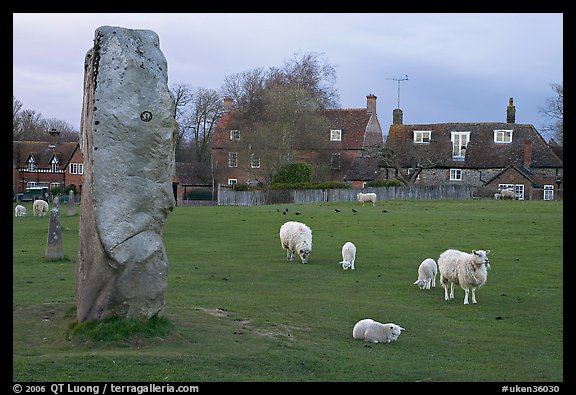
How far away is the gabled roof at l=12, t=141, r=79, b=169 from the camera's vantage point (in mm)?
100750

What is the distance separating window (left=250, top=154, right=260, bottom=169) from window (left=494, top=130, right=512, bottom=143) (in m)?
26.9

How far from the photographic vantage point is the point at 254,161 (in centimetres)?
8875

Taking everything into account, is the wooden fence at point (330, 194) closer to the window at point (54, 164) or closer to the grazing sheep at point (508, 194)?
the grazing sheep at point (508, 194)

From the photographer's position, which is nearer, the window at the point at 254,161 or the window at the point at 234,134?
the window at the point at 254,161

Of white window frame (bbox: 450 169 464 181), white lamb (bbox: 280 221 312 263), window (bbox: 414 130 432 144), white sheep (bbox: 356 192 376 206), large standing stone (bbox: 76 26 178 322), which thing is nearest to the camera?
large standing stone (bbox: 76 26 178 322)

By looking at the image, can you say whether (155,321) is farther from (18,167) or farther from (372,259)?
(18,167)

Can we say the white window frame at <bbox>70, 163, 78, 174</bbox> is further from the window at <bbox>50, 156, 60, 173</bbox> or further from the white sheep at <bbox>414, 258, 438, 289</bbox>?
the white sheep at <bbox>414, 258, 438, 289</bbox>

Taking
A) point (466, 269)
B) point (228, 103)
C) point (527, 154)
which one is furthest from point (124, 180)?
point (228, 103)

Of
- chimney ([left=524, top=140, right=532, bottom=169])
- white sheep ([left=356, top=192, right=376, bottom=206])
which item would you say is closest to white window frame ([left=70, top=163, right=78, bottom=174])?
white sheep ([left=356, top=192, right=376, bottom=206])

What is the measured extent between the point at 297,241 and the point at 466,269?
9617mm

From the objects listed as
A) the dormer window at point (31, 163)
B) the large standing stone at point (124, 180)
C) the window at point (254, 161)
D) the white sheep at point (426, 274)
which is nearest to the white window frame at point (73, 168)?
the dormer window at point (31, 163)

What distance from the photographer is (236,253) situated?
103ft

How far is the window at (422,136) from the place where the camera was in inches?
3602
